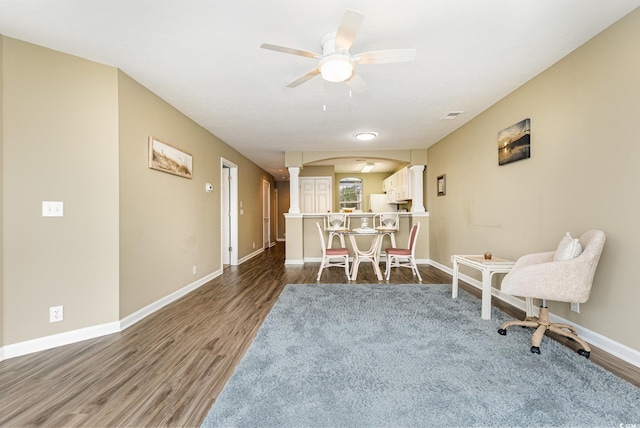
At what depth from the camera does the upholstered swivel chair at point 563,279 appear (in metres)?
1.94

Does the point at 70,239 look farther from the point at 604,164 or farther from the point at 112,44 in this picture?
the point at 604,164

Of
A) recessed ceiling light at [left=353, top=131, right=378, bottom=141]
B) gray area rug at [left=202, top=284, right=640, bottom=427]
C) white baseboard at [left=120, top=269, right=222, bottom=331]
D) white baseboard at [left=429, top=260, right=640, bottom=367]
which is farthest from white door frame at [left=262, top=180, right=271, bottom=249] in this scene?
white baseboard at [left=429, top=260, right=640, bottom=367]

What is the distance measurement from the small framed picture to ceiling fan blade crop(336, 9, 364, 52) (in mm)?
3660

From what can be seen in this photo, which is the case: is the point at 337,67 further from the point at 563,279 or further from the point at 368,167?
the point at 368,167

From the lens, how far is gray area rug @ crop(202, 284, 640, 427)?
4.50 ft

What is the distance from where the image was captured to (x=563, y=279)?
1.98 metres

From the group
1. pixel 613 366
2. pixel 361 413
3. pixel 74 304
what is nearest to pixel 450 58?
pixel 613 366

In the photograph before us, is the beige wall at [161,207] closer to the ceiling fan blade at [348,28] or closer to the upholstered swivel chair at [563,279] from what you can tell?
the ceiling fan blade at [348,28]

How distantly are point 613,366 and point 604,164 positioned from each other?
1466mm

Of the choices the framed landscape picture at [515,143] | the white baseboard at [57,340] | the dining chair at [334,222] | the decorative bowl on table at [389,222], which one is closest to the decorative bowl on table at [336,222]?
the dining chair at [334,222]

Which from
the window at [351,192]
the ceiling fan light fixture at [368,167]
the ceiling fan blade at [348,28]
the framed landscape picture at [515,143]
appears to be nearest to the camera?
the ceiling fan blade at [348,28]

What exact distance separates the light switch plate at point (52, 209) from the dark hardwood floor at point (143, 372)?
111 centimetres

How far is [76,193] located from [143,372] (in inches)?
64.7

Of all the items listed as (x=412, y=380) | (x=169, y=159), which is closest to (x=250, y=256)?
(x=169, y=159)
